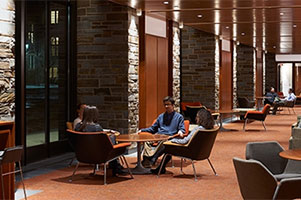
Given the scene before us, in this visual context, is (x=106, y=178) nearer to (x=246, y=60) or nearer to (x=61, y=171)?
(x=61, y=171)

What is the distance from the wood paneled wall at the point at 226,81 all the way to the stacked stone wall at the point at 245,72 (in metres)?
3.68

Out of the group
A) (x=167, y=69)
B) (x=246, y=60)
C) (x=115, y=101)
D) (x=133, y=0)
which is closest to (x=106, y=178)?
(x=115, y=101)

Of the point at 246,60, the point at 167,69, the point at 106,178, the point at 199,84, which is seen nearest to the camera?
the point at 106,178

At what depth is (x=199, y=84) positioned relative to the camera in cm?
1866

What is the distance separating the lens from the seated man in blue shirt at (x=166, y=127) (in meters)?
8.92

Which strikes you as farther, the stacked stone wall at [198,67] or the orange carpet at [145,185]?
the stacked stone wall at [198,67]

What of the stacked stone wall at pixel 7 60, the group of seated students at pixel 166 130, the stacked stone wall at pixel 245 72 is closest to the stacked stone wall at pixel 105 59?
the group of seated students at pixel 166 130

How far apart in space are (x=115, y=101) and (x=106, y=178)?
10.4 ft

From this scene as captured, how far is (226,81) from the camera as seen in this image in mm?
21500

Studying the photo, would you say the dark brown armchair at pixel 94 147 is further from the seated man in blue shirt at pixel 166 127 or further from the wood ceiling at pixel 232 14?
the wood ceiling at pixel 232 14

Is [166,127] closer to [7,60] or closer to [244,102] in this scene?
[7,60]

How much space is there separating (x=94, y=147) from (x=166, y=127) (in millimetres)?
1757

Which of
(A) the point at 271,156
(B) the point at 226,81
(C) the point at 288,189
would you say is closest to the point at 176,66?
(B) the point at 226,81

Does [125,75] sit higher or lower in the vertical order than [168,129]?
higher
